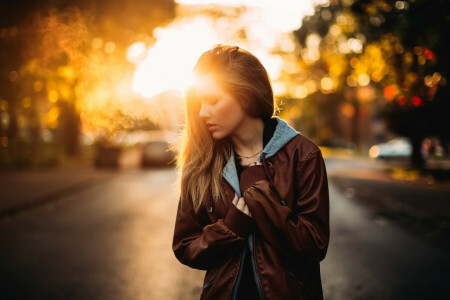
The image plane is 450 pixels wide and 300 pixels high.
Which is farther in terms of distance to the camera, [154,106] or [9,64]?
[154,106]

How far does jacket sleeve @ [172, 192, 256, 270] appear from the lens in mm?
1790

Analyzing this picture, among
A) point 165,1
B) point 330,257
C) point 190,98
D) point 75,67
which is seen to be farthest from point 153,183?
point 190,98

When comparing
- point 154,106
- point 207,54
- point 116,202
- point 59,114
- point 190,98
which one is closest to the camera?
point 207,54

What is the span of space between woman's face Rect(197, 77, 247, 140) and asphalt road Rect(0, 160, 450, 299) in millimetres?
3210

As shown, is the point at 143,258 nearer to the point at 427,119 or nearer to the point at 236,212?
the point at 236,212

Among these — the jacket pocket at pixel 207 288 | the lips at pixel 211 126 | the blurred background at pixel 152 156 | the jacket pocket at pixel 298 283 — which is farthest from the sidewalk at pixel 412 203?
the lips at pixel 211 126

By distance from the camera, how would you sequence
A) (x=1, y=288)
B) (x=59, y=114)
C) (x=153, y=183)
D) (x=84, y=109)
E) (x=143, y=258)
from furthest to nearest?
(x=59, y=114) → (x=84, y=109) → (x=153, y=183) → (x=143, y=258) → (x=1, y=288)

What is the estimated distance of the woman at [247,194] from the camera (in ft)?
5.84

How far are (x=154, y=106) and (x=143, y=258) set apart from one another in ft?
70.3

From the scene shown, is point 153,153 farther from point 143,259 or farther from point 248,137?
point 248,137

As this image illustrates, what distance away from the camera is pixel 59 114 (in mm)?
29328

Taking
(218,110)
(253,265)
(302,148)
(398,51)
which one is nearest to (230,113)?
(218,110)

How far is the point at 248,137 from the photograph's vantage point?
6.57 feet

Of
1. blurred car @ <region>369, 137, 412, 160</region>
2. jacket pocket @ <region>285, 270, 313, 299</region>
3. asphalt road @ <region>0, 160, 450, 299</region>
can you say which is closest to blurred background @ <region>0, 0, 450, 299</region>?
asphalt road @ <region>0, 160, 450, 299</region>
